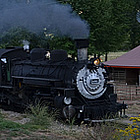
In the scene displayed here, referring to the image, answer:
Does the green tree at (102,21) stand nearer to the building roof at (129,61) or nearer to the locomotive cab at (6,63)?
the building roof at (129,61)

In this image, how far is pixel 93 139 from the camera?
761 cm

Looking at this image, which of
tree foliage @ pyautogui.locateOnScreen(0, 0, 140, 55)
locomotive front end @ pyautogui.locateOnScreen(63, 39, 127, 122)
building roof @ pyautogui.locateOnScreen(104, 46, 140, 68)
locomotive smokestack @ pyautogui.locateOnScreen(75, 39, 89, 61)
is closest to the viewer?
locomotive front end @ pyautogui.locateOnScreen(63, 39, 127, 122)

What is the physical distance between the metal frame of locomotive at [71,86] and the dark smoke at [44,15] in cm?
145

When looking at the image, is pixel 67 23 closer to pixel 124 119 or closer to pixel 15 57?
pixel 15 57

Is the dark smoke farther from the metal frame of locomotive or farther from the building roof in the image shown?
the building roof

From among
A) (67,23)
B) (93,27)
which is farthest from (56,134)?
(93,27)

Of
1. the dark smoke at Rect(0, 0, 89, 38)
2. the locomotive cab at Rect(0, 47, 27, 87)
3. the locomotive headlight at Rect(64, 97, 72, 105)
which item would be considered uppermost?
the dark smoke at Rect(0, 0, 89, 38)

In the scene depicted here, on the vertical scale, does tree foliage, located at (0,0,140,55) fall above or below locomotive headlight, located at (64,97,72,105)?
above

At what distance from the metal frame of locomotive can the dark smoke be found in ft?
4.75

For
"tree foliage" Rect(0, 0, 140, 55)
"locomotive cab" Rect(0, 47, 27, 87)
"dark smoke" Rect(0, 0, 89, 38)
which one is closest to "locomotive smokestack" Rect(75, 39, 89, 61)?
"dark smoke" Rect(0, 0, 89, 38)

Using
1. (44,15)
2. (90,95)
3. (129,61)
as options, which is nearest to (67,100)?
(90,95)

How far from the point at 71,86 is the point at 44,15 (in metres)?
7.56

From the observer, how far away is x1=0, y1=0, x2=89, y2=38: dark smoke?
43.6 feet

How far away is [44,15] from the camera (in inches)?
703
